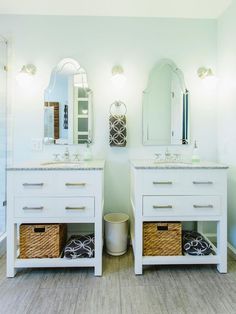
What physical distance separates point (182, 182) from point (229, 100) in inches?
39.0

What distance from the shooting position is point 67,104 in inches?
97.7

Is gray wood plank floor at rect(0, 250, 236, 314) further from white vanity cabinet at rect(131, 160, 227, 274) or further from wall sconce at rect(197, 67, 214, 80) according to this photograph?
wall sconce at rect(197, 67, 214, 80)

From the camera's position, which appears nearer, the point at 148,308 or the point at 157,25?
the point at 148,308

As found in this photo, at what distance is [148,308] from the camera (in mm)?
1559

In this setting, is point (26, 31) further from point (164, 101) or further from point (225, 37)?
point (225, 37)

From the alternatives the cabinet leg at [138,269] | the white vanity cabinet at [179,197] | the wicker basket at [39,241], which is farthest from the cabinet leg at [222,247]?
the wicker basket at [39,241]

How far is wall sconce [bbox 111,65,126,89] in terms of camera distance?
242 centimetres

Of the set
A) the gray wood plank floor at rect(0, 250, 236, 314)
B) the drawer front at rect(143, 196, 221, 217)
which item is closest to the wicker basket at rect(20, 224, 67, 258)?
the gray wood plank floor at rect(0, 250, 236, 314)

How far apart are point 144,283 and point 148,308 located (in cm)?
28

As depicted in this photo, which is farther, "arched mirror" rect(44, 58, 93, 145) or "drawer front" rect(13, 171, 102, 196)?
"arched mirror" rect(44, 58, 93, 145)

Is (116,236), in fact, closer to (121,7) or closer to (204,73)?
(204,73)

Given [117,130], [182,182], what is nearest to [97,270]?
[182,182]

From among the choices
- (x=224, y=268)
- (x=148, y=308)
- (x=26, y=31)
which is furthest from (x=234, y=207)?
(x=26, y=31)

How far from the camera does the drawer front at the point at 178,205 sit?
1.94m
